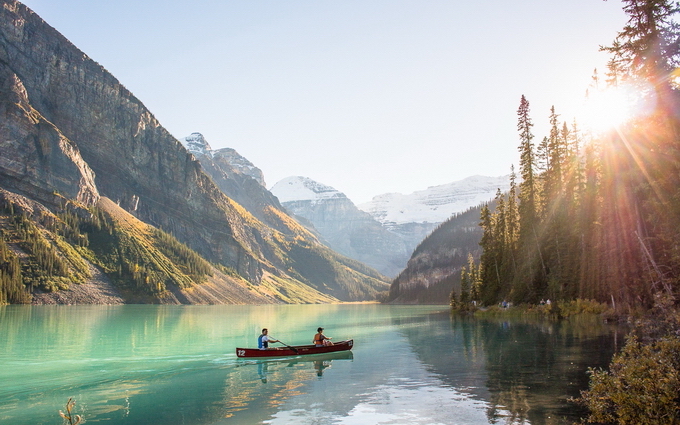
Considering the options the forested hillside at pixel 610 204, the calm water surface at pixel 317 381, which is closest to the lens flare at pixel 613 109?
the forested hillside at pixel 610 204

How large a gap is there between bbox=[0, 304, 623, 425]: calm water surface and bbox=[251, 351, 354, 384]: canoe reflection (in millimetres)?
145

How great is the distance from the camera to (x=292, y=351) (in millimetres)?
42656

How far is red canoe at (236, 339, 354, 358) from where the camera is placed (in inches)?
1606

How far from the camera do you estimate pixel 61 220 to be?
19738cm

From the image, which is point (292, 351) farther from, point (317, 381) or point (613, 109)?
point (613, 109)

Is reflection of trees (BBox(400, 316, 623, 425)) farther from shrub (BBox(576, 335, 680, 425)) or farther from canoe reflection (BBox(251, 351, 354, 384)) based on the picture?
canoe reflection (BBox(251, 351, 354, 384))

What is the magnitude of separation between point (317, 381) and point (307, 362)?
9.71 metres

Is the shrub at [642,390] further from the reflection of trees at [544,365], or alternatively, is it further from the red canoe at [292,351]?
the red canoe at [292,351]

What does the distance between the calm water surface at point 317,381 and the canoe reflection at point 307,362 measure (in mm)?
145

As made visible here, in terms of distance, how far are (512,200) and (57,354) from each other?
82272 millimetres

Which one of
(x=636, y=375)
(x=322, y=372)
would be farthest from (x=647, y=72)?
(x=322, y=372)

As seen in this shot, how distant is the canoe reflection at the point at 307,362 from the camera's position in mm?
36719

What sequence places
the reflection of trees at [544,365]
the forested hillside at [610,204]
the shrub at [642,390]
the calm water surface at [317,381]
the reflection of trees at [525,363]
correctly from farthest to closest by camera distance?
1. the forested hillside at [610,204]
2. the calm water surface at [317,381]
3. the reflection of trees at [525,363]
4. the reflection of trees at [544,365]
5. the shrub at [642,390]

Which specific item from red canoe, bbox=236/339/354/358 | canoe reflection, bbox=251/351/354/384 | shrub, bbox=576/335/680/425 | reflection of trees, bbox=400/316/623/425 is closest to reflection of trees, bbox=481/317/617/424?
reflection of trees, bbox=400/316/623/425
